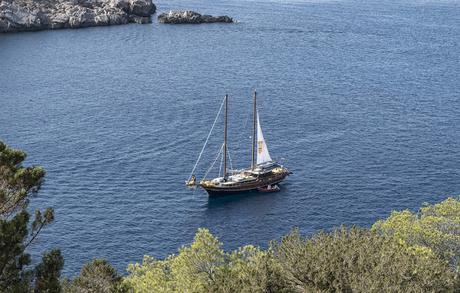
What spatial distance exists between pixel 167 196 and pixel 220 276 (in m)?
62.4

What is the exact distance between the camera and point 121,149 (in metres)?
130

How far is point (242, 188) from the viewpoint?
383 feet

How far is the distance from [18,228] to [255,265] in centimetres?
2145

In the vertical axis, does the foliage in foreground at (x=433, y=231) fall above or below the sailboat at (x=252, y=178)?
above

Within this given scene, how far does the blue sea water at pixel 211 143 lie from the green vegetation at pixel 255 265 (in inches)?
1525

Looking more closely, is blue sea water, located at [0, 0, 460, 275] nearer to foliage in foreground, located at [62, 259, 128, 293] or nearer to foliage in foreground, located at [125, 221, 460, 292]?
foliage in foreground, located at [125, 221, 460, 292]

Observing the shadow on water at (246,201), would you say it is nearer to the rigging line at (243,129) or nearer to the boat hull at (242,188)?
the boat hull at (242,188)

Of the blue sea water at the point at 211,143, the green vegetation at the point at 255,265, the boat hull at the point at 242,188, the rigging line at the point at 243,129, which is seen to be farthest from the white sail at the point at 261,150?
the green vegetation at the point at 255,265

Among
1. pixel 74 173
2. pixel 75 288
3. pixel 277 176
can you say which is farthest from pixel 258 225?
pixel 75 288

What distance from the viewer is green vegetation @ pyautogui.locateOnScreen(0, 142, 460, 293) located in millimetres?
35438

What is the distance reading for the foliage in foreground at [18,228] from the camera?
34750mm

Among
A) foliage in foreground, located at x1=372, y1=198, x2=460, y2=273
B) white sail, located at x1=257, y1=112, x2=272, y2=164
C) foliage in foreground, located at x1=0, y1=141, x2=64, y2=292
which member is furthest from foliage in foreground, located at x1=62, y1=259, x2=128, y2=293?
white sail, located at x1=257, y1=112, x2=272, y2=164

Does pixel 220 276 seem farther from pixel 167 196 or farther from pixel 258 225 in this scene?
pixel 167 196

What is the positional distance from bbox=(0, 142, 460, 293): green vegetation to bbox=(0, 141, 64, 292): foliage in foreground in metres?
0.05
